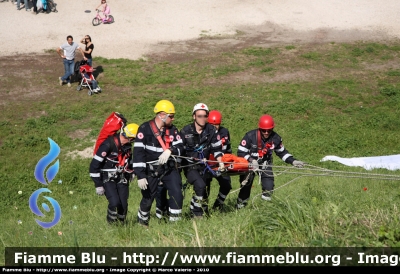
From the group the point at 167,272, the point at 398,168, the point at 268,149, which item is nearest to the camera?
the point at 167,272

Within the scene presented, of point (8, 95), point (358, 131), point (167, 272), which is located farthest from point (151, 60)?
point (167, 272)

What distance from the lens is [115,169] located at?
9234 mm

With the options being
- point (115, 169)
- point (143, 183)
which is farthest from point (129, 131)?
point (143, 183)

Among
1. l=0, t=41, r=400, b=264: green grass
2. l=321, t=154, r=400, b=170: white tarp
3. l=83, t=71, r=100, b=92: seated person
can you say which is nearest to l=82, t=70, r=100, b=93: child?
l=83, t=71, r=100, b=92: seated person

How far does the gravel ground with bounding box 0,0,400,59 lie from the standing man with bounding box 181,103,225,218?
1418cm

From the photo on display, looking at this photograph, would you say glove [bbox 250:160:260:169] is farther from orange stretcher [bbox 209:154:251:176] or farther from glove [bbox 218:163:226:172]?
glove [bbox 218:163:226:172]

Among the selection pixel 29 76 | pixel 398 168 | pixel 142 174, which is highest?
pixel 29 76

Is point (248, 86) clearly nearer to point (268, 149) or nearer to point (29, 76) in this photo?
point (29, 76)

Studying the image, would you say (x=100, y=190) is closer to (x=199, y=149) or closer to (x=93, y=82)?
(x=199, y=149)

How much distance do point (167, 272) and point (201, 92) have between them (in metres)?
13.8

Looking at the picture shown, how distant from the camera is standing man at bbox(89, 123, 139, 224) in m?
9.09

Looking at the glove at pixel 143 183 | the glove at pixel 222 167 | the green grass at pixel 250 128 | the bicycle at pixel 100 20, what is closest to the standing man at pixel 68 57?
the green grass at pixel 250 128

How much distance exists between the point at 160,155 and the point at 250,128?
8643 mm

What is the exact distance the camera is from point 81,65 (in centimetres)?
1969
